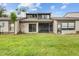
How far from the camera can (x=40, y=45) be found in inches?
105

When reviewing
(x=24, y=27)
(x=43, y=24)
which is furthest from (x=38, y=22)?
(x=24, y=27)

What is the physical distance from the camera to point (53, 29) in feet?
8.99

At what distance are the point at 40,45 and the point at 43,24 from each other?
10.3 inches

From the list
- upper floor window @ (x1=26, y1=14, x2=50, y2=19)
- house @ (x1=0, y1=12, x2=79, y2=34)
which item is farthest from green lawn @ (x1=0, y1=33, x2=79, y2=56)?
upper floor window @ (x1=26, y1=14, x2=50, y2=19)

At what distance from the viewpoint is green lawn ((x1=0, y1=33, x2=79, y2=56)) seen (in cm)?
263

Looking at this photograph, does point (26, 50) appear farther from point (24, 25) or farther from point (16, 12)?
point (16, 12)

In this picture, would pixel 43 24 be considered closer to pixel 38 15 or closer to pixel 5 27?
pixel 38 15

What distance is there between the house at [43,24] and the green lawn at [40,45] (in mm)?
75

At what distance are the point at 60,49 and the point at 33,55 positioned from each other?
1.08 ft

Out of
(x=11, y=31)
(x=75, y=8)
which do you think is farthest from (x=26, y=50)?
(x=75, y=8)

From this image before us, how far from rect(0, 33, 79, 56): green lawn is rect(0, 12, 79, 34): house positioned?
0.07 metres

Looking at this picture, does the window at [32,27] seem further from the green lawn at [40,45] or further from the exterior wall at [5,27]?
the exterior wall at [5,27]

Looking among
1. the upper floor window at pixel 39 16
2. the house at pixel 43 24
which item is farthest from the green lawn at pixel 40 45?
the upper floor window at pixel 39 16

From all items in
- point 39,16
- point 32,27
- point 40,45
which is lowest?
point 40,45
